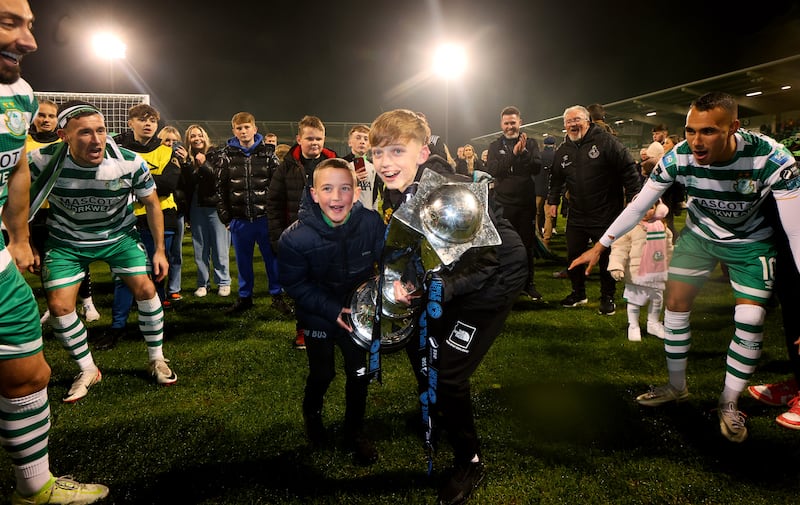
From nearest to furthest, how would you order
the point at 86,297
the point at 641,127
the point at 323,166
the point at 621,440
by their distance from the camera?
the point at 323,166 < the point at 621,440 < the point at 86,297 < the point at 641,127

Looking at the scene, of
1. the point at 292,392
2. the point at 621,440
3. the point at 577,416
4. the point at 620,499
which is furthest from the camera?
the point at 292,392

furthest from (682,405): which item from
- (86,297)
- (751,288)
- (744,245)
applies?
(86,297)

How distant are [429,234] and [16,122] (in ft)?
6.74

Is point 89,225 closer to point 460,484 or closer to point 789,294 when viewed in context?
point 460,484

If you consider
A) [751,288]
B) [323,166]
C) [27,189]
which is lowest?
[751,288]

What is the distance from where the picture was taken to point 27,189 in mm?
2316

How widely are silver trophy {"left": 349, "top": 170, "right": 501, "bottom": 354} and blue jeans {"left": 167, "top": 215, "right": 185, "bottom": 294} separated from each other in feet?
16.7

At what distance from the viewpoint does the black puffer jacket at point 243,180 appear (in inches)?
231

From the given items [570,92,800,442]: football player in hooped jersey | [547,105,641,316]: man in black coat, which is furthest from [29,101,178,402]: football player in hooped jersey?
[547,105,641,316]: man in black coat

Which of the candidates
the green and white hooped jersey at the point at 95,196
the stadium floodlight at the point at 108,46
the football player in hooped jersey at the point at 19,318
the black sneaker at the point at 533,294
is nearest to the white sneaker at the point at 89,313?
the green and white hooped jersey at the point at 95,196

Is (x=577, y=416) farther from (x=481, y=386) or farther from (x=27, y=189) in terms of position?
(x=27, y=189)

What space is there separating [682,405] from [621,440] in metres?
0.86

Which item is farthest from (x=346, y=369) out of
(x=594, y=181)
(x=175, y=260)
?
(x=175, y=260)

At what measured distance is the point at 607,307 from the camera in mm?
5750
